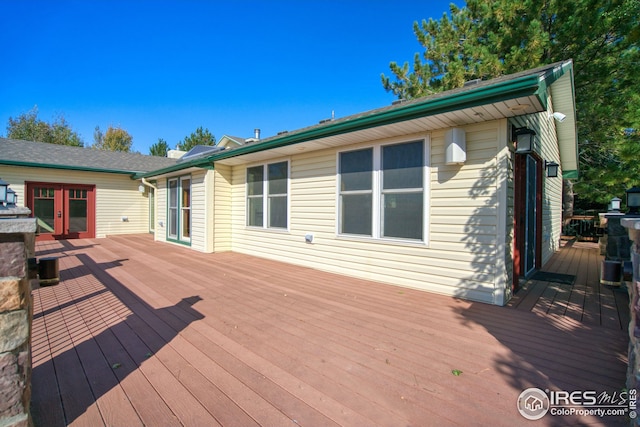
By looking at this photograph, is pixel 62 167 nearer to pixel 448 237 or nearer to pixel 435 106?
pixel 435 106

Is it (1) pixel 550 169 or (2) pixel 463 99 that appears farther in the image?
(1) pixel 550 169

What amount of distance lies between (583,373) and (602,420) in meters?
0.56

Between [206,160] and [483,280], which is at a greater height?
[206,160]

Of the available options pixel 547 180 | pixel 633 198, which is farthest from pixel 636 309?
pixel 547 180

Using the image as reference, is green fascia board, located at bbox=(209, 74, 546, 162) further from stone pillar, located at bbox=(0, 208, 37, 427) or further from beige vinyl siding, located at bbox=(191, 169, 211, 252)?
stone pillar, located at bbox=(0, 208, 37, 427)

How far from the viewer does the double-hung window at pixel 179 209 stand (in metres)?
9.27

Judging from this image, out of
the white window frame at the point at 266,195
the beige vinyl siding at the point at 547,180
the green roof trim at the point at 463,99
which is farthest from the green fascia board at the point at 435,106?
the beige vinyl siding at the point at 547,180

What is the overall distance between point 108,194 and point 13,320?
1272 centimetres

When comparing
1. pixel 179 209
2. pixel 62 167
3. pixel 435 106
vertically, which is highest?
pixel 62 167

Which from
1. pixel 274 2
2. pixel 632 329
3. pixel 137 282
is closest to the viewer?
pixel 632 329

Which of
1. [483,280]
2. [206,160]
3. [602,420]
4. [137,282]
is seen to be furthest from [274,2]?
[602,420]

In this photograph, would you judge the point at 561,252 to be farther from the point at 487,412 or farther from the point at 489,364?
the point at 487,412

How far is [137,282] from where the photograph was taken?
5.00 m

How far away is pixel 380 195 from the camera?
195 inches
